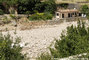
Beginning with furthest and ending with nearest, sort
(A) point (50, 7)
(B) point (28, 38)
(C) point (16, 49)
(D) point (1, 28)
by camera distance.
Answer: (A) point (50, 7), (D) point (1, 28), (B) point (28, 38), (C) point (16, 49)

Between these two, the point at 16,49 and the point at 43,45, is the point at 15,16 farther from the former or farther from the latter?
the point at 16,49

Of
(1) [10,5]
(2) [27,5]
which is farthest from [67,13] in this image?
(1) [10,5]

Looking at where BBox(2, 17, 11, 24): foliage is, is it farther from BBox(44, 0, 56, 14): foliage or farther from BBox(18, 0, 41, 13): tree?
BBox(44, 0, 56, 14): foliage

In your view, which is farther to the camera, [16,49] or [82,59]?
[16,49]

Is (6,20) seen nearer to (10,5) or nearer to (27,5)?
(10,5)

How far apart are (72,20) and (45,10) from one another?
7550 mm

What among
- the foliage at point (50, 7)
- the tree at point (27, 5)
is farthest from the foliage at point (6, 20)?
the foliage at point (50, 7)

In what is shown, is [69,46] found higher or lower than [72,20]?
higher

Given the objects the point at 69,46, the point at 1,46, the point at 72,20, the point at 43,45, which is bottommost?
the point at 72,20

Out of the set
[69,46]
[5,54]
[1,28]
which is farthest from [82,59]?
[1,28]

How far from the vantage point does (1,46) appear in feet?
32.5

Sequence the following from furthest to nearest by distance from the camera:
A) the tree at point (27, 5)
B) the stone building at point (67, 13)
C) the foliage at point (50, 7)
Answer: the foliage at point (50, 7), the tree at point (27, 5), the stone building at point (67, 13)

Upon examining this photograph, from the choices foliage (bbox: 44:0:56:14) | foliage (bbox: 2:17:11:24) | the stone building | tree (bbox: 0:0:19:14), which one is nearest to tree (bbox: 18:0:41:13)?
tree (bbox: 0:0:19:14)

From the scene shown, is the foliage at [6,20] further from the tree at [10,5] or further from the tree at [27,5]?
the tree at [27,5]
